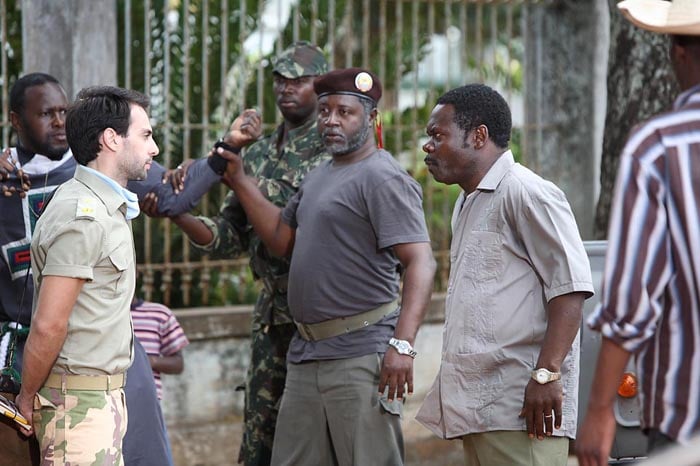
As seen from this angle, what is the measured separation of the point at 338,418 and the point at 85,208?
5.29ft

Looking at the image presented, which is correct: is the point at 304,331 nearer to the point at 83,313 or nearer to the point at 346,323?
the point at 346,323

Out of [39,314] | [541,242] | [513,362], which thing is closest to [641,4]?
[541,242]

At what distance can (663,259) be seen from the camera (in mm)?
2549

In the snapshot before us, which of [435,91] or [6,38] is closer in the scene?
[6,38]

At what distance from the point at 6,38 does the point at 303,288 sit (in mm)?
3034

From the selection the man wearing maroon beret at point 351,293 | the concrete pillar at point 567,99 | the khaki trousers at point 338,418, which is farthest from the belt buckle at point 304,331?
the concrete pillar at point 567,99

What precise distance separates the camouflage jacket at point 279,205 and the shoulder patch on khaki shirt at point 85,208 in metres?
1.72

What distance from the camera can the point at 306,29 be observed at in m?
7.27

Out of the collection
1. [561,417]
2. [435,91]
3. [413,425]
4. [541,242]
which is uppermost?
[435,91]

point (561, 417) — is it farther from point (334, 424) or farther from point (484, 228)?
point (334, 424)

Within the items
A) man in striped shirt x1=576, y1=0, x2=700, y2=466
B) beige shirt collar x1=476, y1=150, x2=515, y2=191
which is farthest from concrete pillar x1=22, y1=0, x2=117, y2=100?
man in striped shirt x1=576, y1=0, x2=700, y2=466

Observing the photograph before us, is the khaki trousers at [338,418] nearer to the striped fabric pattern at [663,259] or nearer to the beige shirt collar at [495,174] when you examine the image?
the beige shirt collar at [495,174]

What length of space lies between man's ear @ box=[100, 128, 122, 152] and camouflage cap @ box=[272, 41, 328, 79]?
1831mm

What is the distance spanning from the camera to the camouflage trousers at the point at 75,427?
3.57m
